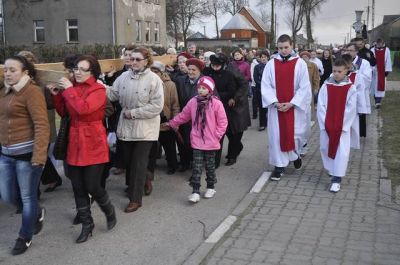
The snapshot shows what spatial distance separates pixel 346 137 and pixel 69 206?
3.66 metres

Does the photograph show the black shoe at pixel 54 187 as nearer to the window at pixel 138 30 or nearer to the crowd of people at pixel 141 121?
the crowd of people at pixel 141 121

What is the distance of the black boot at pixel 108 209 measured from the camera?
206 inches

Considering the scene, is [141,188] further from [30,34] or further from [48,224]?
[30,34]

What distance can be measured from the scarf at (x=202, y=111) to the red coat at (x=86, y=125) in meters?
1.74

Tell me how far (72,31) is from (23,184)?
35727 mm

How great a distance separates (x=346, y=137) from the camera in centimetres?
695

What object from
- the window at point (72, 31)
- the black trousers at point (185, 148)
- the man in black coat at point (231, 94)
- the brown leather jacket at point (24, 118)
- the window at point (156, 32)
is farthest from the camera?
the window at point (156, 32)

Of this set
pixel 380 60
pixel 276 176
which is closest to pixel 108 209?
pixel 276 176

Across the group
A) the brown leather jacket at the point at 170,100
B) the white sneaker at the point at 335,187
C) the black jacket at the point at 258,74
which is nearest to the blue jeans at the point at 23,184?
the brown leather jacket at the point at 170,100

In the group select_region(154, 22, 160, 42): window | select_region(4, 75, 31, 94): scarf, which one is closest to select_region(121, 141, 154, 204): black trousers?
select_region(4, 75, 31, 94): scarf

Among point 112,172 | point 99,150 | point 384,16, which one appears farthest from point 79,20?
point 384,16

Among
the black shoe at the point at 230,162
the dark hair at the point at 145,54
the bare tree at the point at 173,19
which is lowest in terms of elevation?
the black shoe at the point at 230,162

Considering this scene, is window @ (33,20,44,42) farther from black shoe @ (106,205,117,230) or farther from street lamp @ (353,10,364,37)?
black shoe @ (106,205,117,230)

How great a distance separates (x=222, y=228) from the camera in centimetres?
543
